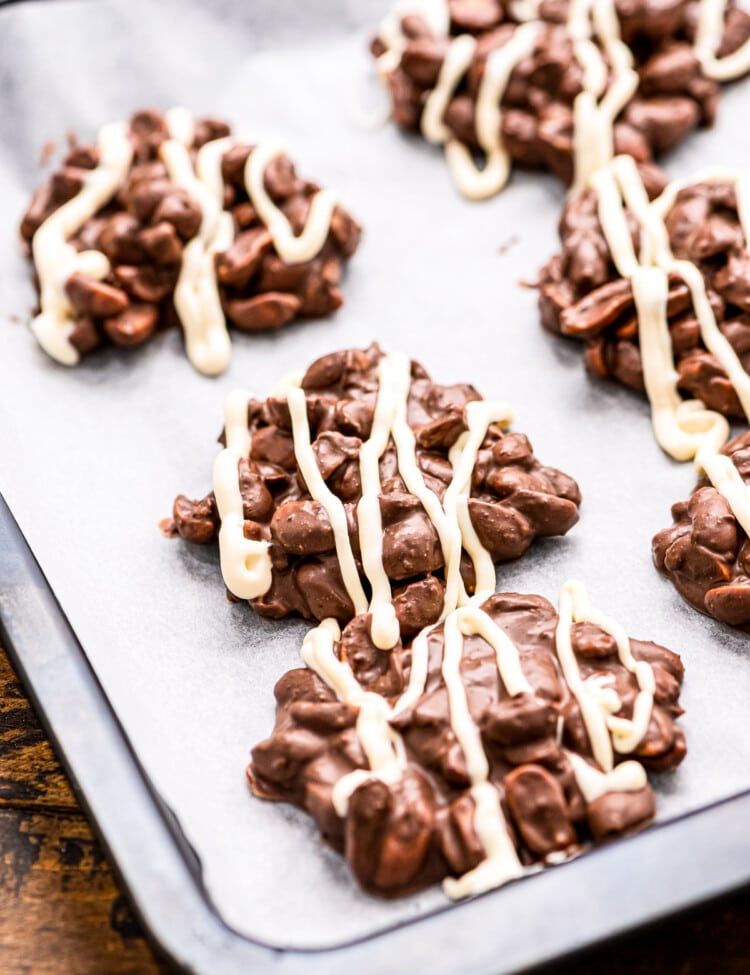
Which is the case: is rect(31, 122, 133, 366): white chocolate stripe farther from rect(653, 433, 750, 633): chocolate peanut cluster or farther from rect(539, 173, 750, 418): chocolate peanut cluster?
rect(653, 433, 750, 633): chocolate peanut cluster

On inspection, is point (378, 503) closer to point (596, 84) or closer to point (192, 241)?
point (192, 241)

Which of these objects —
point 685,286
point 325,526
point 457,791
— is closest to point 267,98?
point 685,286

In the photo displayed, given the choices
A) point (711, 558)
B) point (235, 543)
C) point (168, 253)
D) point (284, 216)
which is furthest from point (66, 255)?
point (711, 558)

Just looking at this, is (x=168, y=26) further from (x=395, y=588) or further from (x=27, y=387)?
(x=395, y=588)

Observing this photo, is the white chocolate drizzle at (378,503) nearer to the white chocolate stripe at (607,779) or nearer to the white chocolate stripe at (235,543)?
the white chocolate stripe at (235,543)

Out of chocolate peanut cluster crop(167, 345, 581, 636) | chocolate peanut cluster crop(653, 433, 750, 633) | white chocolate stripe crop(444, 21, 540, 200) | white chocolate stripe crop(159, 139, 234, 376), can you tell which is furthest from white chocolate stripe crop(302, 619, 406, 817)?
white chocolate stripe crop(444, 21, 540, 200)
